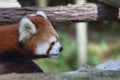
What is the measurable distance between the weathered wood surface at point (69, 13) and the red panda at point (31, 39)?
2.62 ft

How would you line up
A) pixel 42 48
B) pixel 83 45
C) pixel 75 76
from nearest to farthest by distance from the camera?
pixel 75 76 < pixel 42 48 < pixel 83 45

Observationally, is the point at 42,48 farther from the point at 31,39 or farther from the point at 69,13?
the point at 69,13

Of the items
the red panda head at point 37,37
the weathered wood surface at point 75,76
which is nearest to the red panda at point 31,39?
the red panda head at point 37,37

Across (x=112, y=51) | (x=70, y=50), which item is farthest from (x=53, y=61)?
(x=112, y=51)

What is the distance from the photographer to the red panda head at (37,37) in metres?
3.26

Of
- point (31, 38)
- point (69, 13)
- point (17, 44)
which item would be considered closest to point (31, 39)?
point (31, 38)

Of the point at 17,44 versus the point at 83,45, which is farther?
the point at 83,45

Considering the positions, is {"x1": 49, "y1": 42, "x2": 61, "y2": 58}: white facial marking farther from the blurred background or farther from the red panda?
the blurred background

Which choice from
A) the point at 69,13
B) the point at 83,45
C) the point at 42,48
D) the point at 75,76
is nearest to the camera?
the point at 75,76

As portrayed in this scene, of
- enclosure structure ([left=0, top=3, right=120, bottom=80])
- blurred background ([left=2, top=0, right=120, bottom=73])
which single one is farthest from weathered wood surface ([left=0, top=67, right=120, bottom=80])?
blurred background ([left=2, top=0, right=120, bottom=73])

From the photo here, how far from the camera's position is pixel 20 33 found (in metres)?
3.30

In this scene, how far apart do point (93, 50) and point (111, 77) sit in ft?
22.2

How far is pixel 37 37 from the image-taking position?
327cm

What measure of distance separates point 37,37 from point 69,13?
1123 mm
